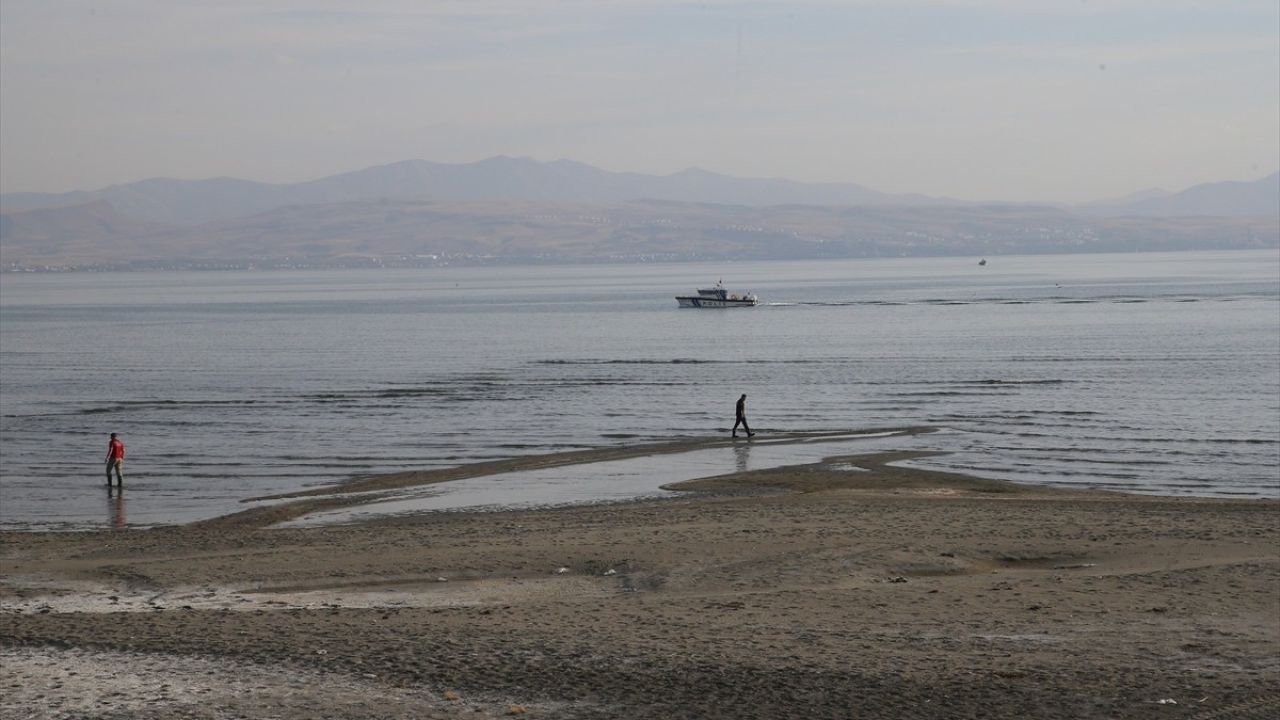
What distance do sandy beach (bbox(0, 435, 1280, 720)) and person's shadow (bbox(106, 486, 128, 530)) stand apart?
2427mm

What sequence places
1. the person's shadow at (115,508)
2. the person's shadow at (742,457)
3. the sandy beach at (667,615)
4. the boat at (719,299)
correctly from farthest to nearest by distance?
the boat at (719,299)
the person's shadow at (742,457)
the person's shadow at (115,508)
the sandy beach at (667,615)

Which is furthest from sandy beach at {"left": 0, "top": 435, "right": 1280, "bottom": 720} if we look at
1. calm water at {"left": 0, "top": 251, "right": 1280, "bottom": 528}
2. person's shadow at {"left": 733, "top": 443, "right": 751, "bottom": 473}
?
person's shadow at {"left": 733, "top": 443, "right": 751, "bottom": 473}

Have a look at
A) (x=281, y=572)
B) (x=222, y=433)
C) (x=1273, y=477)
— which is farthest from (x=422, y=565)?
(x=222, y=433)

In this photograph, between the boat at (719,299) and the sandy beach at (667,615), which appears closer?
the sandy beach at (667,615)

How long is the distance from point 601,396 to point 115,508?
1299 inches

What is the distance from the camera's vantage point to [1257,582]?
21938 millimetres

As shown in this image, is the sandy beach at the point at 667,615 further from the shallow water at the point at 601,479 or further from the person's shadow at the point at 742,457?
the person's shadow at the point at 742,457

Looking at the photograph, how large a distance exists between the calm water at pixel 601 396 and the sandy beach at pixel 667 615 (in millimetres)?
9500

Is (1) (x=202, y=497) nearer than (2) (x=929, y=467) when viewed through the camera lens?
Yes

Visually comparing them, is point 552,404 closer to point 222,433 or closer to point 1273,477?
point 222,433

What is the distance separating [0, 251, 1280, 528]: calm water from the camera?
42.0 metres

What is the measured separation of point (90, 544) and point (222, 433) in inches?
959

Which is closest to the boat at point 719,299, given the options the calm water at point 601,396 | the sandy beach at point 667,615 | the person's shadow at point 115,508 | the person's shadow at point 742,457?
the calm water at point 601,396

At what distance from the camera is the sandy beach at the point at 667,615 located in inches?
612
